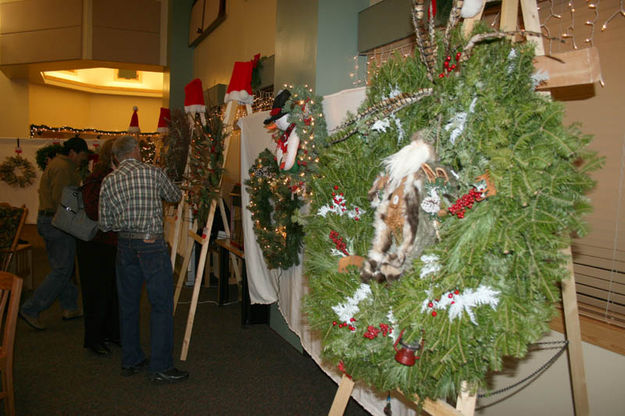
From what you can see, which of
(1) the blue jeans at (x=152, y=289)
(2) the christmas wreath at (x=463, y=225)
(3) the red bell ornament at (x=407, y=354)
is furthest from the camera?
(1) the blue jeans at (x=152, y=289)

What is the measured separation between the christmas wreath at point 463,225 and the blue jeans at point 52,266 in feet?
10.4

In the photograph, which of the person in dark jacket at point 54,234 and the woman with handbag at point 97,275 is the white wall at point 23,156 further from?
the woman with handbag at point 97,275

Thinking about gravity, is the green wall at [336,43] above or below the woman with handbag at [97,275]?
above

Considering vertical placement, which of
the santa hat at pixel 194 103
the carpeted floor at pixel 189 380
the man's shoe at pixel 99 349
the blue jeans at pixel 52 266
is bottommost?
the carpeted floor at pixel 189 380

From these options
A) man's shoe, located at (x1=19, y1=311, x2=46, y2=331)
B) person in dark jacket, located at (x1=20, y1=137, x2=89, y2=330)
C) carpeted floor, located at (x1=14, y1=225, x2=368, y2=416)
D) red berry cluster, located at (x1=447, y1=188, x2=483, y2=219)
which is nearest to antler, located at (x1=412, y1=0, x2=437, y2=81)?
red berry cluster, located at (x1=447, y1=188, x2=483, y2=219)

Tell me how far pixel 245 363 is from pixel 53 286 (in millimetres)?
1900

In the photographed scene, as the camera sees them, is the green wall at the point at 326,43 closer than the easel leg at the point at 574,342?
No

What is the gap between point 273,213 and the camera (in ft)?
10.4

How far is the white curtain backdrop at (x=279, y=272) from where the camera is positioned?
7.98ft

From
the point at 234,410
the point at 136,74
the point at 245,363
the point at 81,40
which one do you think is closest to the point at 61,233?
the point at 245,363

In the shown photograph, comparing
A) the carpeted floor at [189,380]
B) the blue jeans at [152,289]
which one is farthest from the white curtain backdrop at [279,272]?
the blue jeans at [152,289]

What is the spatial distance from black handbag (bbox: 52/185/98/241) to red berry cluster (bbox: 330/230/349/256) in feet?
7.46

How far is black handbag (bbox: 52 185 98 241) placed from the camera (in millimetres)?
3020

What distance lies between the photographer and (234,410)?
2471 millimetres
